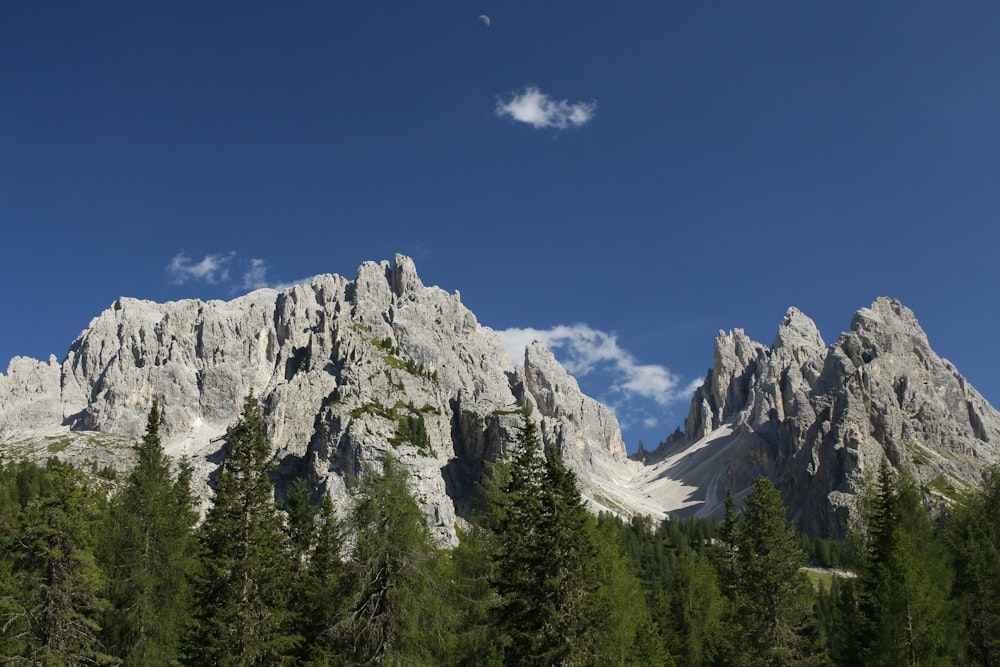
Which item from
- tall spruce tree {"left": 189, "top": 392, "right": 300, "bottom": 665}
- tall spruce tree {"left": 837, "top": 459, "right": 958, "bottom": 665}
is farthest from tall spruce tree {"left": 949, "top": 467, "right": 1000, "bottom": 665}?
tall spruce tree {"left": 189, "top": 392, "right": 300, "bottom": 665}

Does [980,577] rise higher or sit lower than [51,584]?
higher

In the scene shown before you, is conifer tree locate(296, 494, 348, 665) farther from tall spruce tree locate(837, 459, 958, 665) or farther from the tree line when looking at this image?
tall spruce tree locate(837, 459, 958, 665)

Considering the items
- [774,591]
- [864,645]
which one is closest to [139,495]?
[774,591]

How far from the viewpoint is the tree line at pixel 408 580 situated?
32469mm

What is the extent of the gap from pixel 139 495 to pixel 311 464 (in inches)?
6120

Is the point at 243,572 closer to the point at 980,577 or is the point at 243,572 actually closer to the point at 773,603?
the point at 773,603

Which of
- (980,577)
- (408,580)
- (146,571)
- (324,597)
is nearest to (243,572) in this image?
(324,597)

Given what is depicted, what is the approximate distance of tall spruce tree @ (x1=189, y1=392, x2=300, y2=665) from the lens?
34.7m

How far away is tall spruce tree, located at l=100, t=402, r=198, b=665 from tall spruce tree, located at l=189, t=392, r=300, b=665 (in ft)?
8.59

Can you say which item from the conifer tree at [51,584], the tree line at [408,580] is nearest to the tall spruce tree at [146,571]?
the tree line at [408,580]

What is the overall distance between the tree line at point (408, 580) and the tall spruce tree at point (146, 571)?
100 millimetres

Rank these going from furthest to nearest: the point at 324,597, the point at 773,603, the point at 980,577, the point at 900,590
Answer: the point at 773,603
the point at 980,577
the point at 900,590
the point at 324,597

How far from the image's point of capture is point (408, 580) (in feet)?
108

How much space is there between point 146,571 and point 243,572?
7786 millimetres
